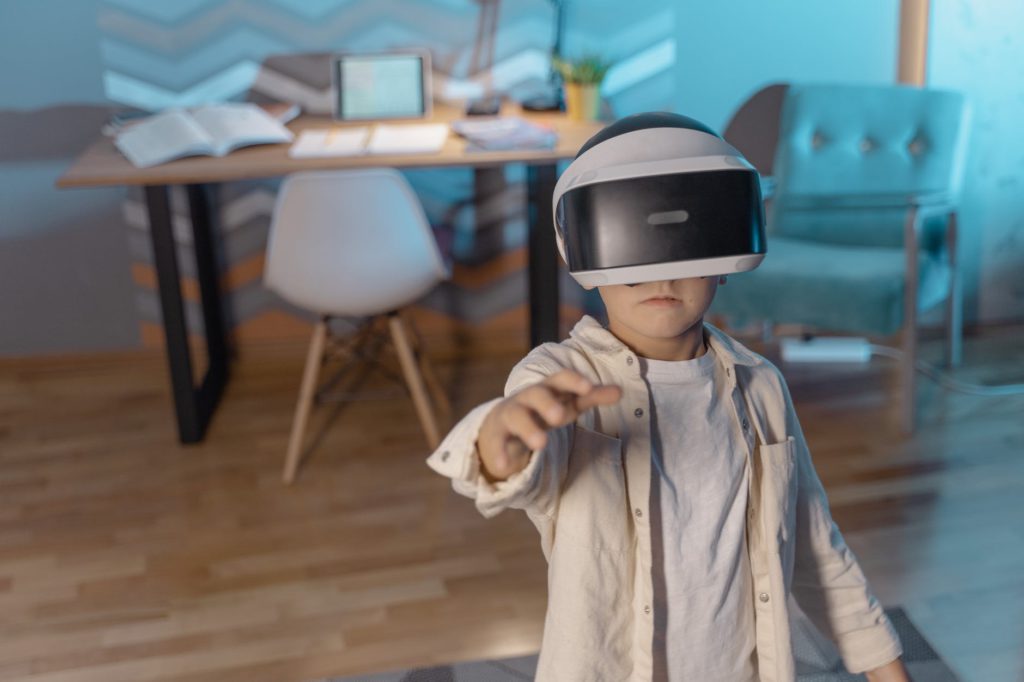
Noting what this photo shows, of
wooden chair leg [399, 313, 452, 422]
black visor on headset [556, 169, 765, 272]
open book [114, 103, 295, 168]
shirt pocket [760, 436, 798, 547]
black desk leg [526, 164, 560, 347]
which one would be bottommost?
wooden chair leg [399, 313, 452, 422]

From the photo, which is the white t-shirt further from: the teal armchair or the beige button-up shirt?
the teal armchair

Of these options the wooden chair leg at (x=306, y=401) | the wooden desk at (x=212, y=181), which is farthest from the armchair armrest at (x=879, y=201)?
the wooden chair leg at (x=306, y=401)

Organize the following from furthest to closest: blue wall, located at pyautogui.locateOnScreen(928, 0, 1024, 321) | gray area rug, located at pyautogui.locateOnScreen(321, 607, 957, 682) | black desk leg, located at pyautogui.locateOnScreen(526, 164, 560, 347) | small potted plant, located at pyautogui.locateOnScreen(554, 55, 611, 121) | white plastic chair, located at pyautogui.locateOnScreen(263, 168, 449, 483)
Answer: blue wall, located at pyautogui.locateOnScreen(928, 0, 1024, 321) < small potted plant, located at pyautogui.locateOnScreen(554, 55, 611, 121) < black desk leg, located at pyautogui.locateOnScreen(526, 164, 560, 347) < white plastic chair, located at pyautogui.locateOnScreen(263, 168, 449, 483) < gray area rug, located at pyautogui.locateOnScreen(321, 607, 957, 682)

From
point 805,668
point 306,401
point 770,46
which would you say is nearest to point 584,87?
point 770,46

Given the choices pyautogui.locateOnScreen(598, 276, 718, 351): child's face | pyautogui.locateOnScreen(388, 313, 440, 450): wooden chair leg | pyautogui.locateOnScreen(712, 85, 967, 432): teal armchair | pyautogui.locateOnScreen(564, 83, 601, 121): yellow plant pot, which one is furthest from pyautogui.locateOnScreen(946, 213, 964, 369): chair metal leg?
pyautogui.locateOnScreen(598, 276, 718, 351): child's face

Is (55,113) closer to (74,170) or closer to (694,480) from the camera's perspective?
(74,170)

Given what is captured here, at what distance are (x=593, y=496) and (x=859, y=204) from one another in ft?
6.25

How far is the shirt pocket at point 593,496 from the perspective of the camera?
46.2 inches

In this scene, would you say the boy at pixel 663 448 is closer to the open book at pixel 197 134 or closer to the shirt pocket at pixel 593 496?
the shirt pocket at pixel 593 496

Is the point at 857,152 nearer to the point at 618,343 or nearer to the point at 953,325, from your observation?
the point at 953,325

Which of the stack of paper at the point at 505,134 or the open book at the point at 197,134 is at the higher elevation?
the open book at the point at 197,134

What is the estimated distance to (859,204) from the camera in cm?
284

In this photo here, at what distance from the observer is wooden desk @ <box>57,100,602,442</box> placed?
104 inches

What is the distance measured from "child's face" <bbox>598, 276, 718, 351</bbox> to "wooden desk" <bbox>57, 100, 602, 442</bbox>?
158cm
